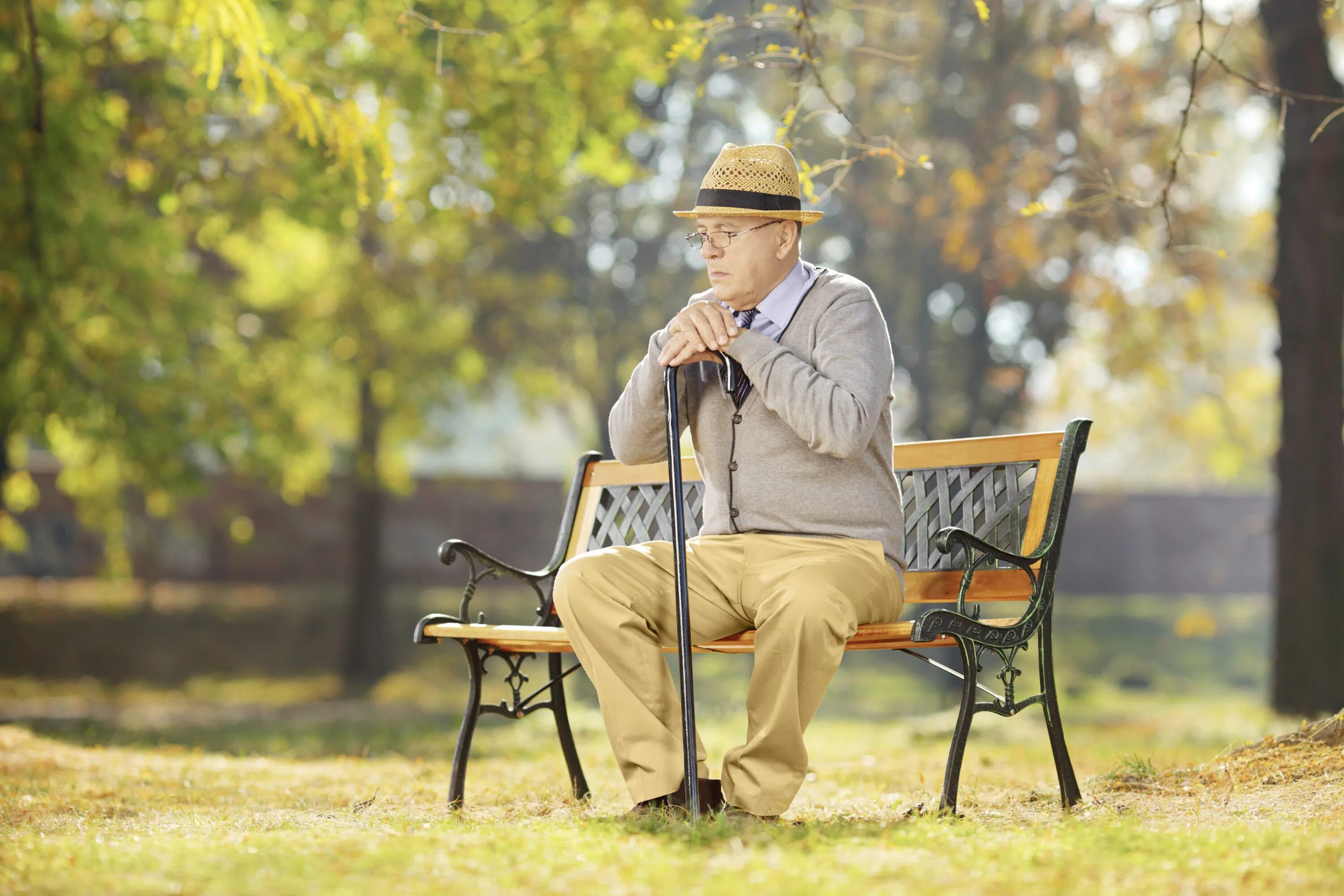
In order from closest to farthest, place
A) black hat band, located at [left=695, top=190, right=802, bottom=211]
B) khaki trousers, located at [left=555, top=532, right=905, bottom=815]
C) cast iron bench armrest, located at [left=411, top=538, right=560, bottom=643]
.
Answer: khaki trousers, located at [left=555, top=532, right=905, bottom=815] < black hat band, located at [left=695, top=190, right=802, bottom=211] < cast iron bench armrest, located at [left=411, top=538, right=560, bottom=643]

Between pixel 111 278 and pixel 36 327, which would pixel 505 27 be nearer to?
pixel 36 327

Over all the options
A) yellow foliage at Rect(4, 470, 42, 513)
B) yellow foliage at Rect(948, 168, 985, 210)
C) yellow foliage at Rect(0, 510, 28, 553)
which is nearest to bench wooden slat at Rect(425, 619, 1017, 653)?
yellow foliage at Rect(948, 168, 985, 210)

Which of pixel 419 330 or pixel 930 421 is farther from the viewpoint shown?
pixel 930 421

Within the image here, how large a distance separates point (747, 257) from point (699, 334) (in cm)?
33

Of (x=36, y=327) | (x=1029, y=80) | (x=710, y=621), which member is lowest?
(x=710, y=621)

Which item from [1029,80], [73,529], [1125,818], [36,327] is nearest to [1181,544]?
[1029,80]

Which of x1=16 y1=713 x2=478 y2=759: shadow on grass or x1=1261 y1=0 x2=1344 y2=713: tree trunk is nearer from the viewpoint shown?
x1=16 y1=713 x2=478 y2=759: shadow on grass

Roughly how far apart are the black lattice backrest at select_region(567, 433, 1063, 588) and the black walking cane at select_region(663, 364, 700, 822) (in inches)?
10.0

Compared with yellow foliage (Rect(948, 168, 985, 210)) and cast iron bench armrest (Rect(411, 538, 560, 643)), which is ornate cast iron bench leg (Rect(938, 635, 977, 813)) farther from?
yellow foliage (Rect(948, 168, 985, 210))

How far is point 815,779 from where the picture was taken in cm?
523

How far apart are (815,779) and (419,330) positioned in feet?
33.5

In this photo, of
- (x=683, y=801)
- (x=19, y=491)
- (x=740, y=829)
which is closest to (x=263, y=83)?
(x=683, y=801)

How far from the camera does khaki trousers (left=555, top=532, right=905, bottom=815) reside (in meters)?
3.46

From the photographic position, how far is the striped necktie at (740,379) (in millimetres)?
3924
